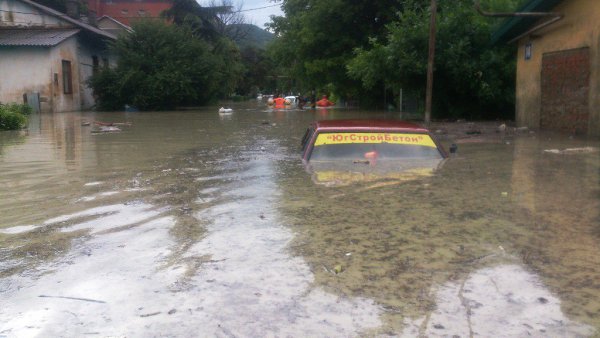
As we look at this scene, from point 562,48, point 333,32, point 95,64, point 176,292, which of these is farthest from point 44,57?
point 176,292

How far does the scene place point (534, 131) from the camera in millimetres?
15648

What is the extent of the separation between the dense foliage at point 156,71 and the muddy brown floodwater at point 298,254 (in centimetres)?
2729

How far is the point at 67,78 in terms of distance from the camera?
32.8 metres

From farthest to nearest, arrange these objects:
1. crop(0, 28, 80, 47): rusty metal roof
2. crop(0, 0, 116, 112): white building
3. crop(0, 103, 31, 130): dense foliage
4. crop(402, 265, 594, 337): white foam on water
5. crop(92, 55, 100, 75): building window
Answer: crop(92, 55, 100, 75): building window < crop(0, 0, 116, 112): white building < crop(0, 28, 80, 47): rusty metal roof < crop(0, 103, 31, 130): dense foliage < crop(402, 265, 594, 337): white foam on water

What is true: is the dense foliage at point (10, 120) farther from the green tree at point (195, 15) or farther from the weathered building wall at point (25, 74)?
the green tree at point (195, 15)

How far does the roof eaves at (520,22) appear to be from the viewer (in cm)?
1475

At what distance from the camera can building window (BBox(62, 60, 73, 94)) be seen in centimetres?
3222

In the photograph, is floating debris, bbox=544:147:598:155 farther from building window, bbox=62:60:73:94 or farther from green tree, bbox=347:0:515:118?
building window, bbox=62:60:73:94

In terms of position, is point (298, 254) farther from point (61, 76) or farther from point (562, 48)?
point (61, 76)

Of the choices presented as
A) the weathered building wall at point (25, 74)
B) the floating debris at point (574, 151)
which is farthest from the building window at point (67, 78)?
the floating debris at point (574, 151)

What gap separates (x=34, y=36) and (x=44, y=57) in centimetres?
187

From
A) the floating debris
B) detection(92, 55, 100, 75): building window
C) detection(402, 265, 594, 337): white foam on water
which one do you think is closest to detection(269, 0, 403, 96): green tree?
detection(92, 55, 100, 75): building window

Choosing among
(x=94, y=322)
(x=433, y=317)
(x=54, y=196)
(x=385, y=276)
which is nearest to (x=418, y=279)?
(x=385, y=276)

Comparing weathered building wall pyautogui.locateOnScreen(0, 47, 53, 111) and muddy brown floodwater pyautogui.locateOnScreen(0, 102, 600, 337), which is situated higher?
weathered building wall pyautogui.locateOnScreen(0, 47, 53, 111)
